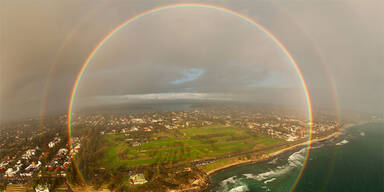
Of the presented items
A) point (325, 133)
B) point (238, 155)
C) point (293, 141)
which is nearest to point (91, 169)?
point (238, 155)

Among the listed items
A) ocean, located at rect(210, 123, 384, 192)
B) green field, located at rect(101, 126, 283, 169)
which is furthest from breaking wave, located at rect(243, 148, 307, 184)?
green field, located at rect(101, 126, 283, 169)

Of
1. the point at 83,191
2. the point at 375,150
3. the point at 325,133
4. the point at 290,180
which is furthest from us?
the point at 325,133

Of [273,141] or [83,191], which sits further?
[273,141]

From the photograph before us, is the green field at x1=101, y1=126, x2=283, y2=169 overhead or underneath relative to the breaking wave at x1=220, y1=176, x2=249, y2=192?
overhead

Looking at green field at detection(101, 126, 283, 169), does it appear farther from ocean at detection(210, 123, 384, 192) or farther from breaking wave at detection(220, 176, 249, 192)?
breaking wave at detection(220, 176, 249, 192)

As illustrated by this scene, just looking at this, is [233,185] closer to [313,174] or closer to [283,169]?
[283,169]

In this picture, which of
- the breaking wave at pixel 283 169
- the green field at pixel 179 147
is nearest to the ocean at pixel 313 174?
the breaking wave at pixel 283 169

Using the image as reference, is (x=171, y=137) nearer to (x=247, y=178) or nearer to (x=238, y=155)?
(x=238, y=155)
